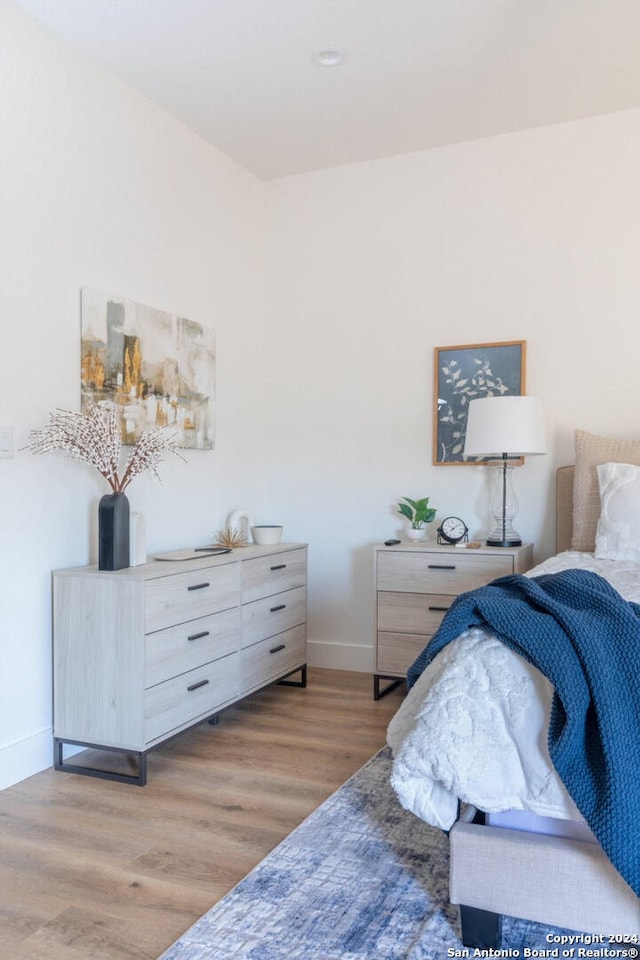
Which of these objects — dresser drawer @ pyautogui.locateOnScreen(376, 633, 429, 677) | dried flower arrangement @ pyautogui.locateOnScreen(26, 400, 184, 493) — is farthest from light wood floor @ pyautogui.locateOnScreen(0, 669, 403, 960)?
dried flower arrangement @ pyautogui.locateOnScreen(26, 400, 184, 493)

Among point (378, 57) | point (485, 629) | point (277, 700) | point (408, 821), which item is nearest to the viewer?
point (485, 629)

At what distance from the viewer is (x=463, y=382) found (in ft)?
12.8

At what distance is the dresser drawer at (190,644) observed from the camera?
2682 mm

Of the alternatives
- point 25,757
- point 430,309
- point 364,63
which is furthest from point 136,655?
point 364,63

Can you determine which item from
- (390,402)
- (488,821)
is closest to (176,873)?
(488,821)

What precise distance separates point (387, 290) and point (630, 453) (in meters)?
1.58

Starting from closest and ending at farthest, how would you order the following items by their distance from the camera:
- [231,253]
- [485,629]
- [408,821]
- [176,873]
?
[485,629] → [176,873] → [408,821] → [231,253]

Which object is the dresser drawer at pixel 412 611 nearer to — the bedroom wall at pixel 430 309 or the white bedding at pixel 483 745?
the bedroom wall at pixel 430 309

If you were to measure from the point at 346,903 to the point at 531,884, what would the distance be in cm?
51

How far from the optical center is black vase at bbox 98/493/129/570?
2.78 metres

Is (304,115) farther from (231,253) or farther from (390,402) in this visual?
(390,402)

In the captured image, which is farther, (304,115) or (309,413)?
(309,413)

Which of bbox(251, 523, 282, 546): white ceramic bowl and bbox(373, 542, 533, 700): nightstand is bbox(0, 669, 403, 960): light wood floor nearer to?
bbox(373, 542, 533, 700): nightstand

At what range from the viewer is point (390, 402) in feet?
13.5
